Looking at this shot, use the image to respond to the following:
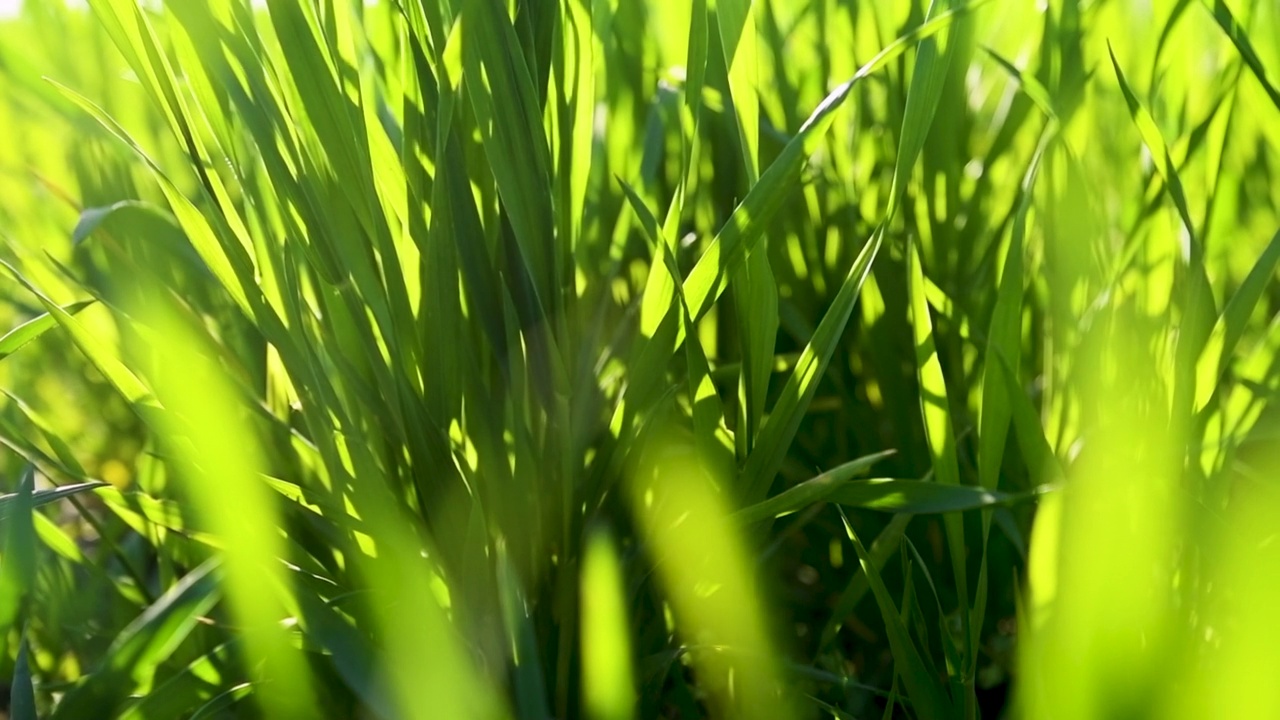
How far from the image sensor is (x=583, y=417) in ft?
1.85

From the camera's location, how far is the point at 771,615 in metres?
0.63

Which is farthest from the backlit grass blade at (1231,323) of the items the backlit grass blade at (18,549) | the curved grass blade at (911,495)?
the backlit grass blade at (18,549)

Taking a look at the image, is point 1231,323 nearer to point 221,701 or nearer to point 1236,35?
point 1236,35

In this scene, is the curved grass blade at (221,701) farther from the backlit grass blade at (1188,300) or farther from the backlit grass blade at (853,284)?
the backlit grass blade at (1188,300)

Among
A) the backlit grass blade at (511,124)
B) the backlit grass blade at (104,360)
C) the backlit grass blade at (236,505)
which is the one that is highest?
the backlit grass blade at (511,124)

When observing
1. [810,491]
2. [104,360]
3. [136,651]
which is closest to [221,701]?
[136,651]

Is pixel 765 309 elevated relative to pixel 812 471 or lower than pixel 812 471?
elevated

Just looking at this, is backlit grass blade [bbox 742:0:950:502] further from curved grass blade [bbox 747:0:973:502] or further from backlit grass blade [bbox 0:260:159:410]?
backlit grass blade [bbox 0:260:159:410]

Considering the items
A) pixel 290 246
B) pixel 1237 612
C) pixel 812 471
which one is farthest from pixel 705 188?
pixel 1237 612

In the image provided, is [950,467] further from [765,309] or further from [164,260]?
[164,260]

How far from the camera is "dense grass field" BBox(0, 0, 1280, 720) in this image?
0.49 metres

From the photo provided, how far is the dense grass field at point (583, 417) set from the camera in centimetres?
49

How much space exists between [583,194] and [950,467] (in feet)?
0.76

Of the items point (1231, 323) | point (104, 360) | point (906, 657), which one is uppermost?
point (104, 360)
